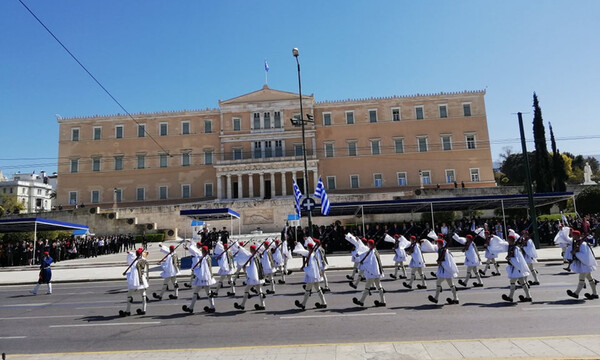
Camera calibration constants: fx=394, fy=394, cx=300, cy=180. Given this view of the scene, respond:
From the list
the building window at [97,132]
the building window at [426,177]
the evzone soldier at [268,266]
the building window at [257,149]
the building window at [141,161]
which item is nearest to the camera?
the evzone soldier at [268,266]

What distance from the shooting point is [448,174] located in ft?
184

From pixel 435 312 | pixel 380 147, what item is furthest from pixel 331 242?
pixel 380 147

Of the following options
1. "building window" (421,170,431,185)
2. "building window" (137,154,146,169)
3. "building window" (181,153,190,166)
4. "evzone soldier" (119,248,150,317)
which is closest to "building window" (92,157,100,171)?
"building window" (137,154,146,169)

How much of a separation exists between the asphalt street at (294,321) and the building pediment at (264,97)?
159 ft

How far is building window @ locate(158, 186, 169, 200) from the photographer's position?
5856cm

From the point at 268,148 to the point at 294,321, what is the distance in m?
50.0

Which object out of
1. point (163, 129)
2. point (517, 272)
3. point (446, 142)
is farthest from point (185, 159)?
point (517, 272)

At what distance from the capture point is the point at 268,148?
190 ft

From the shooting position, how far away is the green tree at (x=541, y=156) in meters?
48.4

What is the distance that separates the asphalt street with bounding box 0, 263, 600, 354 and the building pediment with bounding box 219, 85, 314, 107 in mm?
48372

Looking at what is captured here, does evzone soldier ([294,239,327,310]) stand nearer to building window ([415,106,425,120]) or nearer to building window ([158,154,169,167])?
building window ([415,106,425,120])

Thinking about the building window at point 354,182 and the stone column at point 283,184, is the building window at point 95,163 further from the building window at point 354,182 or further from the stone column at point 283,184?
the building window at point 354,182

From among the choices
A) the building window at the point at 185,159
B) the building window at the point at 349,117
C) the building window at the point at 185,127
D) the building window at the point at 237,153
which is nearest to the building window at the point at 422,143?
the building window at the point at 349,117

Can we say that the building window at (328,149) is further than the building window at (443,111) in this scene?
Yes
